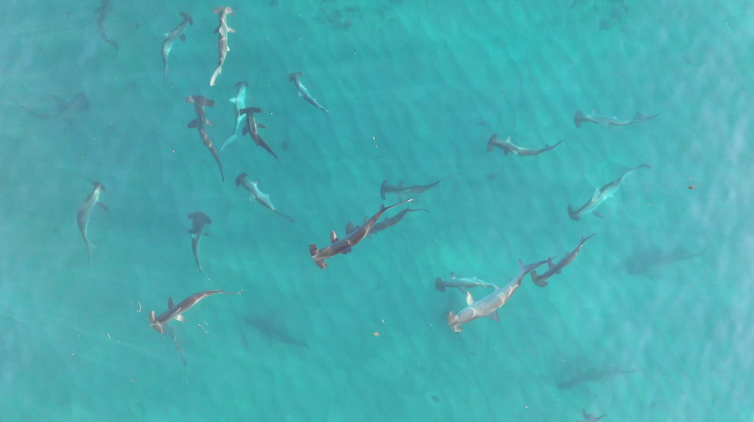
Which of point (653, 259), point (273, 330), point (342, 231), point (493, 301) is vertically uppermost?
point (493, 301)

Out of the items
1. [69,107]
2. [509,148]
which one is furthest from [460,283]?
[69,107]

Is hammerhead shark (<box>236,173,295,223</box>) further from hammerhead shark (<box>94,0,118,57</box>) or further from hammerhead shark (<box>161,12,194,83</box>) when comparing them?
hammerhead shark (<box>94,0,118,57</box>)

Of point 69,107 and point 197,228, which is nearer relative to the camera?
point 197,228

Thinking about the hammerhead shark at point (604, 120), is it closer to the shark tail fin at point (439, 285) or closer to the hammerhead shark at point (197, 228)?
the shark tail fin at point (439, 285)

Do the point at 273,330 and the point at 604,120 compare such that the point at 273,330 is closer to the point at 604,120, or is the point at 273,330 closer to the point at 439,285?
the point at 439,285

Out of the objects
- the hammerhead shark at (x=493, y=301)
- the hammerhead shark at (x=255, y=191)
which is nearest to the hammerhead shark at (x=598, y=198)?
the hammerhead shark at (x=493, y=301)

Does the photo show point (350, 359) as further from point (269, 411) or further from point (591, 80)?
point (591, 80)
